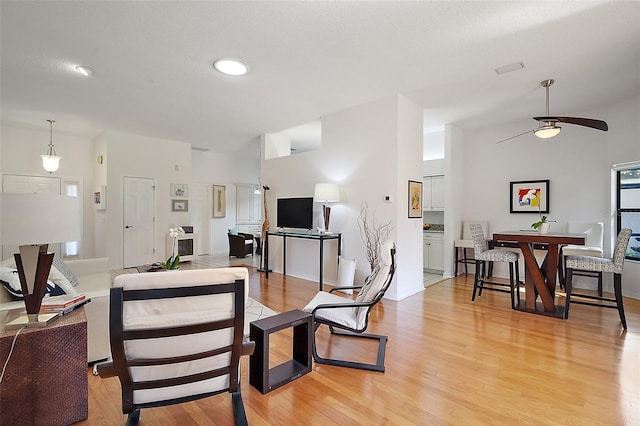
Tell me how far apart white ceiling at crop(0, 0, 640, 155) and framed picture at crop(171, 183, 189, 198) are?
7.59 feet

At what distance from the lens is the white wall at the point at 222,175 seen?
28.3 ft

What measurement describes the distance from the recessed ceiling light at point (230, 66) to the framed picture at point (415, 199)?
274 centimetres

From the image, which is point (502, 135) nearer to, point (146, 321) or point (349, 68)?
point (349, 68)

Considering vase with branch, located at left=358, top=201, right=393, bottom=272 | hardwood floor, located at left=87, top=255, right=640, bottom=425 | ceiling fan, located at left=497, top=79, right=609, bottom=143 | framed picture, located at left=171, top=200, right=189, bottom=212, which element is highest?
ceiling fan, located at left=497, top=79, right=609, bottom=143

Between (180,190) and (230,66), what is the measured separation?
4698mm

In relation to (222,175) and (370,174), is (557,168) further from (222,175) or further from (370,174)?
(222,175)

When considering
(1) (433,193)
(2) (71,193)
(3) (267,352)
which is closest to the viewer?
(3) (267,352)

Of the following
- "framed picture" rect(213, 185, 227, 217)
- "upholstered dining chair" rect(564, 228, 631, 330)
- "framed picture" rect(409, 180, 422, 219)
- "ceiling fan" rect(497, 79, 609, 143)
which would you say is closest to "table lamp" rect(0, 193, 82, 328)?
"framed picture" rect(409, 180, 422, 219)

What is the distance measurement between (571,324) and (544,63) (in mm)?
2851

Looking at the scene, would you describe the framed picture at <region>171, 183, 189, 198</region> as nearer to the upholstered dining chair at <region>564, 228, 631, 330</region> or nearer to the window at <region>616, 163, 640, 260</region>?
the upholstered dining chair at <region>564, 228, 631, 330</region>

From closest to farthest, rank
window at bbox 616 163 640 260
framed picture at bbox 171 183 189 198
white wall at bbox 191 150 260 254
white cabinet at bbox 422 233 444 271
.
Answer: window at bbox 616 163 640 260 → white cabinet at bbox 422 233 444 271 → framed picture at bbox 171 183 189 198 → white wall at bbox 191 150 260 254

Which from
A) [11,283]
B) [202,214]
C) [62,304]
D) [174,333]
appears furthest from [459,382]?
[202,214]

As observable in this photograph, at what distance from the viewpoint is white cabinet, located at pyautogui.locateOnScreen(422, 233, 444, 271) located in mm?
6086

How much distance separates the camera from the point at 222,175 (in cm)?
904
